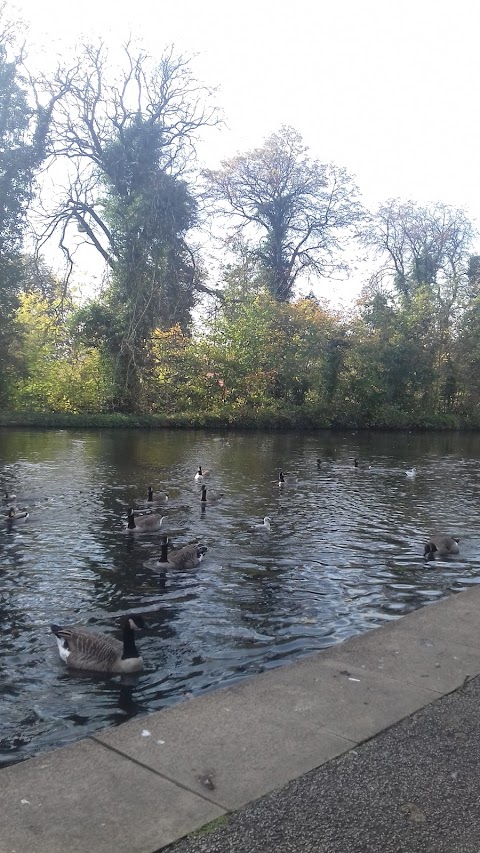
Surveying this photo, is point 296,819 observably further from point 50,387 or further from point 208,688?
point 50,387

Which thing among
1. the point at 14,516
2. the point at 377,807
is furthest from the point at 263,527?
the point at 377,807

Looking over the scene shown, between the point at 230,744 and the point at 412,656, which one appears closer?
the point at 230,744

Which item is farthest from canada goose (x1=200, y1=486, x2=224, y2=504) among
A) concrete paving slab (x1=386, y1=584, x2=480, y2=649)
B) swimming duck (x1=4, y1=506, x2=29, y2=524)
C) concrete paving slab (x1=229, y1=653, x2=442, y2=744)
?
concrete paving slab (x1=229, y1=653, x2=442, y2=744)

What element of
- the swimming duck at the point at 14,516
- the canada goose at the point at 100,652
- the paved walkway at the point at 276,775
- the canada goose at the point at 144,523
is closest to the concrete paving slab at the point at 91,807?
the paved walkway at the point at 276,775

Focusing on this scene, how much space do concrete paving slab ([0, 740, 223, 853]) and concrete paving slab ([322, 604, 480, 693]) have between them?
252cm

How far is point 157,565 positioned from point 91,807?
788 centimetres

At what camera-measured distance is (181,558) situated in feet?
38.5

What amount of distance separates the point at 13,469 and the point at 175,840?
66.7 feet

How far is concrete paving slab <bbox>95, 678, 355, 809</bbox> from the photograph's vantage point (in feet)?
13.9

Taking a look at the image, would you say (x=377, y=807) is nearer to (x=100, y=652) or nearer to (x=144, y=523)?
(x=100, y=652)

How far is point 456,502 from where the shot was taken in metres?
19.6

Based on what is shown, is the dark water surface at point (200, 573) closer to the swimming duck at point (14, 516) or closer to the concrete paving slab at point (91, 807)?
the swimming duck at point (14, 516)

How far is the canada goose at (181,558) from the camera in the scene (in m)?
11.7

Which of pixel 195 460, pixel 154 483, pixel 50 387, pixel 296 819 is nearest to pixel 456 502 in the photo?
pixel 154 483
